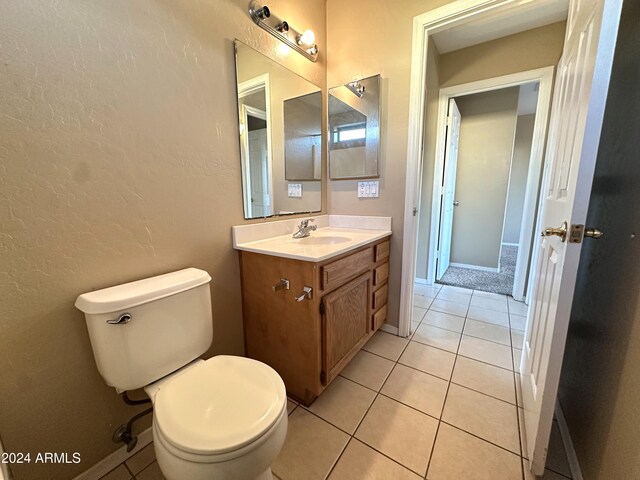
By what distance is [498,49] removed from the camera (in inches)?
88.2

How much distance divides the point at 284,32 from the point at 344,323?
1.71m

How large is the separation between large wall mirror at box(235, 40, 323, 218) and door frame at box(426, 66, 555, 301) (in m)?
1.44

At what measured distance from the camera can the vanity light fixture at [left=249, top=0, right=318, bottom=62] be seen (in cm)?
132

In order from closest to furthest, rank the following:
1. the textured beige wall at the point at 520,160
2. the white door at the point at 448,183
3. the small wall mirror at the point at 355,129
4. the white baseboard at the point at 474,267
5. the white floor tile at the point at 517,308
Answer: the small wall mirror at the point at 355,129 < the white floor tile at the point at 517,308 < the white door at the point at 448,183 < the white baseboard at the point at 474,267 < the textured beige wall at the point at 520,160

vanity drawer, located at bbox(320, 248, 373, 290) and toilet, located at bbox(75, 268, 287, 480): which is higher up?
vanity drawer, located at bbox(320, 248, 373, 290)

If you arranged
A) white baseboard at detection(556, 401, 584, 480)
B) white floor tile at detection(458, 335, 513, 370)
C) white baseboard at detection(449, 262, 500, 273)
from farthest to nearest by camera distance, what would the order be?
white baseboard at detection(449, 262, 500, 273) → white floor tile at detection(458, 335, 513, 370) → white baseboard at detection(556, 401, 584, 480)

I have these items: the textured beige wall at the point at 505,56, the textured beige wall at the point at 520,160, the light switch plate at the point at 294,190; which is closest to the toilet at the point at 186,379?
the light switch plate at the point at 294,190

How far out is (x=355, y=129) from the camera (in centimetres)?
187

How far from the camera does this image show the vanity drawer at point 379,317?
5.71 feet

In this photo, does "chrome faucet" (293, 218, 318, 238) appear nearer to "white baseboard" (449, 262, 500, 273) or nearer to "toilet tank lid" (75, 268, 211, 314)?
"toilet tank lid" (75, 268, 211, 314)

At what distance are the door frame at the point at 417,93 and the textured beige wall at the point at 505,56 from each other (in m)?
1.05

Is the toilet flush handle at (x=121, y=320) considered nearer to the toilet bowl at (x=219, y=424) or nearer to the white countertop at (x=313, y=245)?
the toilet bowl at (x=219, y=424)

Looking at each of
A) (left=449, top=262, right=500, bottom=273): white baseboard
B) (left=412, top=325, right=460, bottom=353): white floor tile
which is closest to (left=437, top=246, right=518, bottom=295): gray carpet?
(left=449, top=262, right=500, bottom=273): white baseboard

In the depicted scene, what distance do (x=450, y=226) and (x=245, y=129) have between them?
303cm
